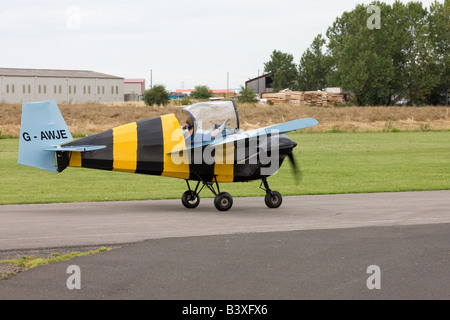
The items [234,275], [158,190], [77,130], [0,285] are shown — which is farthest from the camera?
[77,130]

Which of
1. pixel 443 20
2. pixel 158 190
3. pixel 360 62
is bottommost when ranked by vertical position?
pixel 158 190

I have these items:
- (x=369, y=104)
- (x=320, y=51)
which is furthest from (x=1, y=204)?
(x=320, y=51)

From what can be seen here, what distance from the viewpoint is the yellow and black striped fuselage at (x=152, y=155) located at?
13.7 meters

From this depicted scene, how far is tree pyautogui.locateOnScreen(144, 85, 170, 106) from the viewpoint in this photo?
78.9 meters

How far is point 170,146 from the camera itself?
1410cm

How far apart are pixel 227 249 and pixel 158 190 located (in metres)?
9.53

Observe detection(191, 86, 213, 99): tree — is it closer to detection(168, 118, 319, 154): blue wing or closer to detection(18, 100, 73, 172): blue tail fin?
detection(168, 118, 319, 154): blue wing

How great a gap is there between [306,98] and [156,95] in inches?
710

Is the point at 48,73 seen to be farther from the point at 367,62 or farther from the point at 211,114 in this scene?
the point at 211,114

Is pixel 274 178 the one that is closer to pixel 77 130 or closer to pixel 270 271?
pixel 270 271

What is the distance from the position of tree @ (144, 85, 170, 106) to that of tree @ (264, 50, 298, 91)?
36264mm

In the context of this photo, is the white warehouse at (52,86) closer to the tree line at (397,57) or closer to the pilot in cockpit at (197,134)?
the tree line at (397,57)

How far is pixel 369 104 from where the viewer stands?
82.9m

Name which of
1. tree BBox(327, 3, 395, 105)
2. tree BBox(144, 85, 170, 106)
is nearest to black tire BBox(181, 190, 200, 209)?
tree BBox(144, 85, 170, 106)
